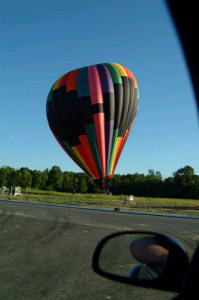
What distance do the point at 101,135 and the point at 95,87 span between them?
4.58m

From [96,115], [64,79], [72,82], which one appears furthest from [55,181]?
[96,115]

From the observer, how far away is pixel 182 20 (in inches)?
48.5

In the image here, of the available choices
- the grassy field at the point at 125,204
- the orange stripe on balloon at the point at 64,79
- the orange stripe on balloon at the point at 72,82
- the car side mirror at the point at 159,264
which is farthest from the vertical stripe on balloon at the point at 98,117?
the car side mirror at the point at 159,264

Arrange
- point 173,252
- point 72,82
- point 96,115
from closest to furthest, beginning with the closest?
Result: 1. point 173,252
2. point 96,115
3. point 72,82

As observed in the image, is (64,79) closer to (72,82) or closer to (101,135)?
(72,82)

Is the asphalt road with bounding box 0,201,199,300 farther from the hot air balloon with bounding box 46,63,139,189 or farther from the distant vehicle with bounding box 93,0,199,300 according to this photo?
the hot air balloon with bounding box 46,63,139,189

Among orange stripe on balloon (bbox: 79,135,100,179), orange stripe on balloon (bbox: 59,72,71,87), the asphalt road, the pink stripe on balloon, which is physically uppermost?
orange stripe on balloon (bbox: 59,72,71,87)

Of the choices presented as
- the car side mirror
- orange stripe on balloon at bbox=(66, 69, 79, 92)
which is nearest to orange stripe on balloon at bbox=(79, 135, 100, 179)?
orange stripe on balloon at bbox=(66, 69, 79, 92)

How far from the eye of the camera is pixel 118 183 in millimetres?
99875

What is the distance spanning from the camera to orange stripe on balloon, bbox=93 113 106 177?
2078cm

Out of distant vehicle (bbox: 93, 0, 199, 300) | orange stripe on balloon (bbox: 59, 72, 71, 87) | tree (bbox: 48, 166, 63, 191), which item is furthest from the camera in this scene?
tree (bbox: 48, 166, 63, 191)

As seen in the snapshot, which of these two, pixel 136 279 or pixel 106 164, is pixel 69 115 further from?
pixel 136 279

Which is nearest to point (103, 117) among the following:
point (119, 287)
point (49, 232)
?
point (49, 232)

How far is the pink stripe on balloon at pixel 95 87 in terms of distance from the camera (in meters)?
21.0
